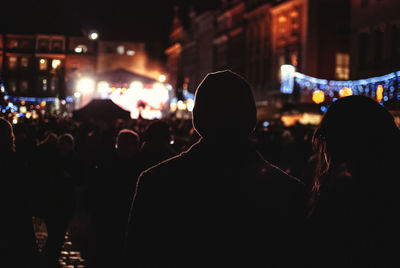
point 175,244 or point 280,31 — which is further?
point 280,31

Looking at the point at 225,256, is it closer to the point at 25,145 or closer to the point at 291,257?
the point at 291,257

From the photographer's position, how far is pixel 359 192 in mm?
2834

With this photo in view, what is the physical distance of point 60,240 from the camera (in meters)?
7.33

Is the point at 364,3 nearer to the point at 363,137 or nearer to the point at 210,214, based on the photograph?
the point at 363,137

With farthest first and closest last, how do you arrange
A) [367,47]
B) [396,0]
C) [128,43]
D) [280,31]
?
[128,43] → [280,31] → [367,47] → [396,0]

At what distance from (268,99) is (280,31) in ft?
17.6

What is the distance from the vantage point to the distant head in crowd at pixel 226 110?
2.63 m

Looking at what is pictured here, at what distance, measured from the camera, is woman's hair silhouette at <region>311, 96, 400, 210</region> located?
279 cm

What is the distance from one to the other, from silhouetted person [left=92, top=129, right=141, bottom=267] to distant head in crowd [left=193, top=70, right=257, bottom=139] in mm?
3884

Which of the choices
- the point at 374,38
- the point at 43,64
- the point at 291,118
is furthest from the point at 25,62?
the point at 374,38

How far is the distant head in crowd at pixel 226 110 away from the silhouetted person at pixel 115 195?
3.88m

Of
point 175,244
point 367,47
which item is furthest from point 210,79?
point 367,47

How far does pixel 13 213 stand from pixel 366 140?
8.69 ft

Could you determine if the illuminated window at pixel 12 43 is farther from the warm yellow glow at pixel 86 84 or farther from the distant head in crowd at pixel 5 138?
the distant head in crowd at pixel 5 138
